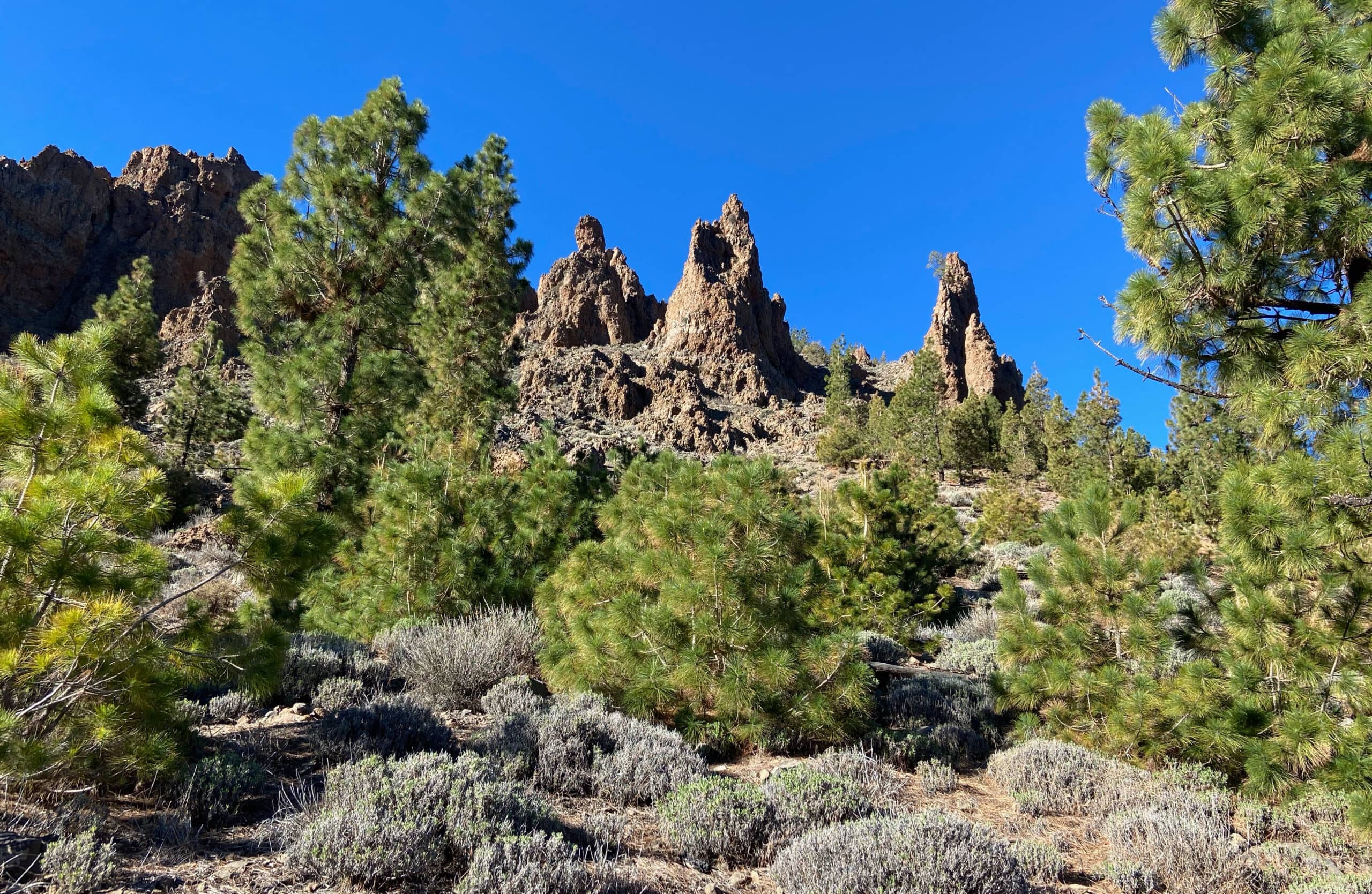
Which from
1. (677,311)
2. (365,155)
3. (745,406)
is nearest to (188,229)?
(677,311)

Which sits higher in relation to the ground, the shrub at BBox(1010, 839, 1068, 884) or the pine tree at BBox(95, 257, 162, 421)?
the pine tree at BBox(95, 257, 162, 421)

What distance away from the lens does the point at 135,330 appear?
23.1 metres

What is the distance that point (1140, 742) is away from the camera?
201 inches

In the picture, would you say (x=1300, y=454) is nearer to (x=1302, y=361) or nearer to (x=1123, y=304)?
(x=1302, y=361)

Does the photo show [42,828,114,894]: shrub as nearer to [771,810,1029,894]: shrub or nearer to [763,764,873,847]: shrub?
[771,810,1029,894]: shrub

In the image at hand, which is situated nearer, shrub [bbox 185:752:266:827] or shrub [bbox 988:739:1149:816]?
shrub [bbox 185:752:266:827]

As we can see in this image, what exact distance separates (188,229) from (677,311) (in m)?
49.7

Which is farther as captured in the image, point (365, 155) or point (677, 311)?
point (677, 311)

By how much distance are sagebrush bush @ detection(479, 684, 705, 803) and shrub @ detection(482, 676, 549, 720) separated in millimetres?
186

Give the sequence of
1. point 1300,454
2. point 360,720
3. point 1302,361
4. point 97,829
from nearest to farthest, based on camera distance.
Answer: point 97,829 → point 1302,361 → point 1300,454 → point 360,720

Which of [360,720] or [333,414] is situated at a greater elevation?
[333,414]


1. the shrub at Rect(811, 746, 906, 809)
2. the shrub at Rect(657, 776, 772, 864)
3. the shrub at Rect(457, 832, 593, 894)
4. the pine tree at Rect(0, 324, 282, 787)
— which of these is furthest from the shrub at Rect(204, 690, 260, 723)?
the shrub at Rect(811, 746, 906, 809)

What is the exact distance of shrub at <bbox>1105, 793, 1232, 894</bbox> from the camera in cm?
325

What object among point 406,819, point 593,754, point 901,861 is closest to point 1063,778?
point 901,861
